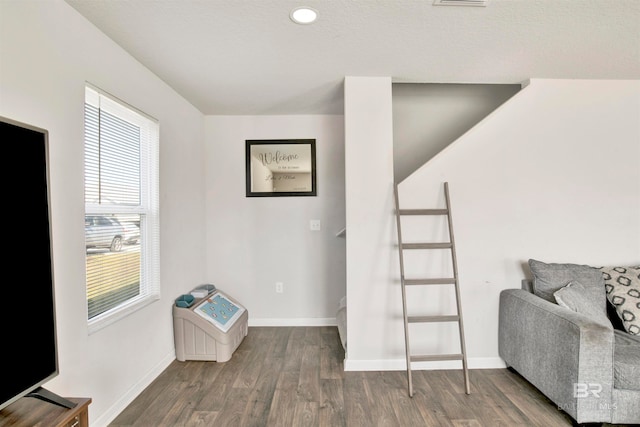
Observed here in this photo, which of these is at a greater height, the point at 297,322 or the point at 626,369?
the point at 626,369

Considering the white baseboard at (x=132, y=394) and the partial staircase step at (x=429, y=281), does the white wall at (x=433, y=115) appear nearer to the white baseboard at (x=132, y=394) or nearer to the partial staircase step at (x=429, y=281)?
the partial staircase step at (x=429, y=281)

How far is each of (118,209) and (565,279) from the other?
10.1 feet

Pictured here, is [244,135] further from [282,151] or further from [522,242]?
[522,242]

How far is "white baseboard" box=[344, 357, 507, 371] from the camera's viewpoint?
Answer: 250 centimetres

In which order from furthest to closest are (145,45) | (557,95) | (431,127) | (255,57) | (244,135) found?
(244,135) < (431,127) < (557,95) < (255,57) < (145,45)

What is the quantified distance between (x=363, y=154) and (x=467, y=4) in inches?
46.0

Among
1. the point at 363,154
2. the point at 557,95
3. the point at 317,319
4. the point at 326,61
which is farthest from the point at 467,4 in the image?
the point at 317,319

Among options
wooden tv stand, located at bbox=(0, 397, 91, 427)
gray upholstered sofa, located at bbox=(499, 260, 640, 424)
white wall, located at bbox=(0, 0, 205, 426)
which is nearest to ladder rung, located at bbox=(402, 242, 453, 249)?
gray upholstered sofa, located at bbox=(499, 260, 640, 424)

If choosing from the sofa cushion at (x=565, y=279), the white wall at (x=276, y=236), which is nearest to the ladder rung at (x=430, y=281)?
the sofa cushion at (x=565, y=279)

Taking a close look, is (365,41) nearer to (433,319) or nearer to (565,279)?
(433,319)

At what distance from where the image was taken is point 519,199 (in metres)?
2.53

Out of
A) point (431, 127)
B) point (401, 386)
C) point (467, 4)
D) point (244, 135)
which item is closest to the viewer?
point (467, 4)

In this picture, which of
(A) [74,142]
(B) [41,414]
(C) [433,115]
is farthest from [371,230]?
(B) [41,414]

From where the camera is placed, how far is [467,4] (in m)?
1.58
